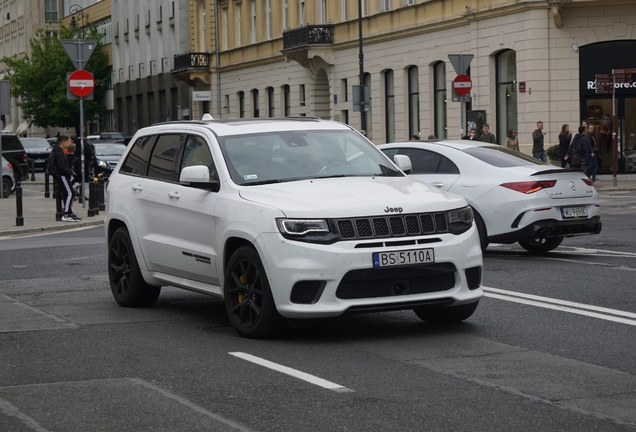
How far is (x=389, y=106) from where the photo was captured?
47188 mm

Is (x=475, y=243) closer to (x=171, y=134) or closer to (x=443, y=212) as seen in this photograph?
(x=443, y=212)

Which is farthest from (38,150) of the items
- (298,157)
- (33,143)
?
(298,157)

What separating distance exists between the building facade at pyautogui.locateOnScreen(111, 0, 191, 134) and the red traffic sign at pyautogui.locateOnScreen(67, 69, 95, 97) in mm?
39694

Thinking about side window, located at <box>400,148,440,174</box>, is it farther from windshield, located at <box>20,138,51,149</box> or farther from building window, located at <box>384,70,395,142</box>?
windshield, located at <box>20,138,51,149</box>

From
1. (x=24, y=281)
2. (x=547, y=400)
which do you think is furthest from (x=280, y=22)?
(x=547, y=400)

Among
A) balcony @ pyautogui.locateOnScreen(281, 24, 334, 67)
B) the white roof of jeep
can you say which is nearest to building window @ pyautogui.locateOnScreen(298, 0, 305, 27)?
balcony @ pyautogui.locateOnScreen(281, 24, 334, 67)

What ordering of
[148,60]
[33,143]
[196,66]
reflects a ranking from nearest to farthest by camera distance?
1. [33,143]
2. [196,66]
3. [148,60]

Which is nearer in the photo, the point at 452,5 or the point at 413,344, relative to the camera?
the point at 413,344

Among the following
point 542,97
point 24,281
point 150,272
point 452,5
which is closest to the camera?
point 150,272

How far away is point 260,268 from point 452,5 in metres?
33.5

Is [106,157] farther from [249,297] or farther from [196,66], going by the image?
[249,297]

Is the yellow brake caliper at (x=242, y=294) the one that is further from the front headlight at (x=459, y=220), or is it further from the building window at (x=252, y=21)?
the building window at (x=252, y=21)

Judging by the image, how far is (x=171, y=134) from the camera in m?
11.0

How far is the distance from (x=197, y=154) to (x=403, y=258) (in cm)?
244
